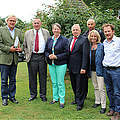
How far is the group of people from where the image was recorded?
462 centimetres

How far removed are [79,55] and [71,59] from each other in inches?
9.3

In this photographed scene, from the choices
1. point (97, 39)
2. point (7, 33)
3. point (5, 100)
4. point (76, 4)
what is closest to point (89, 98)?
point (97, 39)

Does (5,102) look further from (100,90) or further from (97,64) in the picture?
(97,64)

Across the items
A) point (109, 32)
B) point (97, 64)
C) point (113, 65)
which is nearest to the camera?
point (113, 65)

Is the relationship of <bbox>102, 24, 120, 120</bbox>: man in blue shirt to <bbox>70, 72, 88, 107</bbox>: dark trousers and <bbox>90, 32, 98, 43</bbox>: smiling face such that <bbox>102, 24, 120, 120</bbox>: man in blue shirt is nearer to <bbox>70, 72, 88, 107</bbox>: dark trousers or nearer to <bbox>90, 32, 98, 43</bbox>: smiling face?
<bbox>90, 32, 98, 43</bbox>: smiling face

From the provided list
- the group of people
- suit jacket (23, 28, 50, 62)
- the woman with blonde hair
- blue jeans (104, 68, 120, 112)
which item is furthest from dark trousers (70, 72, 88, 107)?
suit jacket (23, 28, 50, 62)

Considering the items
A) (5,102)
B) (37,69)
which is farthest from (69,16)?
(5,102)

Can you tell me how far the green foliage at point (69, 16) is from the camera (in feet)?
26.8

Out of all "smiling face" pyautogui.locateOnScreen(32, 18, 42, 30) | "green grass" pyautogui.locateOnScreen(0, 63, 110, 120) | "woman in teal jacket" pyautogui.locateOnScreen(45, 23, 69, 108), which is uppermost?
"smiling face" pyautogui.locateOnScreen(32, 18, 42, 30)

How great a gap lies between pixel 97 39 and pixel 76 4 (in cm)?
438

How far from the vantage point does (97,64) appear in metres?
4.86

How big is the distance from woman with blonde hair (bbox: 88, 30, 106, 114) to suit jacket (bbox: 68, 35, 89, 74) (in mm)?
138

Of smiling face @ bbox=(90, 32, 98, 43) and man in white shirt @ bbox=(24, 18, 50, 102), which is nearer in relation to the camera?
smiling face @ bbox=(90, 32, 98, 43)

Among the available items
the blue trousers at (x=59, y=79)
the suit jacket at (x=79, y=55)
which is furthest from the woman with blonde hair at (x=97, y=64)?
the blue trousers at (x=59, y=79)
